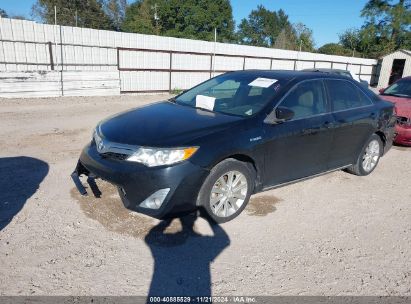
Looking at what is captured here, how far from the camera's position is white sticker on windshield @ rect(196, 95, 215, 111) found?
4355 mm

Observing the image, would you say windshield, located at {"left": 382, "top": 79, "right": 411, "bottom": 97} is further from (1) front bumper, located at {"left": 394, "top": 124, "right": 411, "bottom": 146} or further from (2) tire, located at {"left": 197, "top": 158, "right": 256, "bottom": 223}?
(2) tire, located at {"left": 197, "top": 158, "right": 256, "bottom": 223}

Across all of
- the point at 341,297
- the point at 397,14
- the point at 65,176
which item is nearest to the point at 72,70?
the point at 65,176

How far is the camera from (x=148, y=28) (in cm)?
5319

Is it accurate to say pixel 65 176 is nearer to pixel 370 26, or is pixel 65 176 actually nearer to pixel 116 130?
pixel 116 130

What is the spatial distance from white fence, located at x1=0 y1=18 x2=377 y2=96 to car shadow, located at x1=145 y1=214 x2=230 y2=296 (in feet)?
37.0

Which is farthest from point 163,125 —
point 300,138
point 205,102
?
point 300,138

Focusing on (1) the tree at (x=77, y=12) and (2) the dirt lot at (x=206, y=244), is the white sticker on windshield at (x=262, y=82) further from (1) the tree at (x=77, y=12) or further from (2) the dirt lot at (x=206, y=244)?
(1) the tree at (x=77, y=12)

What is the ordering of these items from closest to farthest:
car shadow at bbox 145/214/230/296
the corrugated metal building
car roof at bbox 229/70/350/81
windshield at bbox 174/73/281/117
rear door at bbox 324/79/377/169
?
car shadow at bbox 145/214/230/296
windshield at bbox 174/73/281/117
car roof at bbox 229/70/350/81
rear door at bbox 324/79/377/169
the corrugated metal building

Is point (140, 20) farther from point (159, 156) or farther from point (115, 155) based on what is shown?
point (159, 156)

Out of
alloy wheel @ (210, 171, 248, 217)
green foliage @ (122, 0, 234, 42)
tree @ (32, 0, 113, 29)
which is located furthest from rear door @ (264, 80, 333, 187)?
green foliage @ (122, 0, 234, 42)

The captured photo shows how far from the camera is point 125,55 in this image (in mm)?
15422

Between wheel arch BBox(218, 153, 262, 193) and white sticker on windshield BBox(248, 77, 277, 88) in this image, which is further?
→ white sticker on windshield BBox(248, 77, 277, 88)

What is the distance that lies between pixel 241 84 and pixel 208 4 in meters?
62.3

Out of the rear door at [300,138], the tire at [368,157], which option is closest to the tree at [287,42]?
the tire at [368,157]
